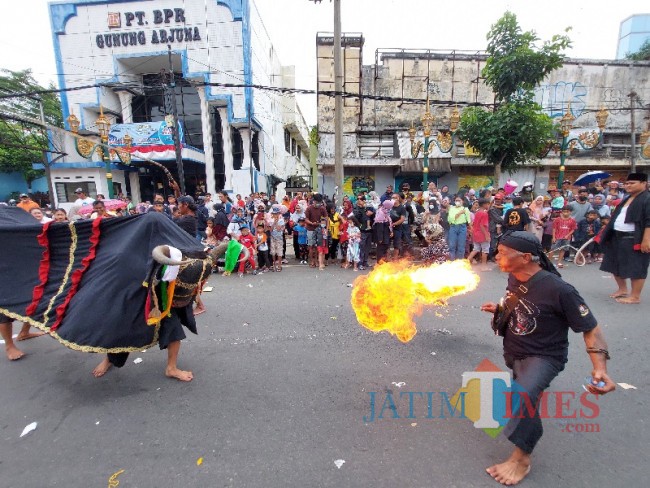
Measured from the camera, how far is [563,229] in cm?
855

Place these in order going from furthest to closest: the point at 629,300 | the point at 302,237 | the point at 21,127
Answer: the point at 21,127 < the point at 302,237 < the point at 629,300

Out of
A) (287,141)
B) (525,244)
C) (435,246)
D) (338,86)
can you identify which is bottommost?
(435,246)

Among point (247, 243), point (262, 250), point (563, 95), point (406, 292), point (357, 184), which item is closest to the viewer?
point (406, 292)

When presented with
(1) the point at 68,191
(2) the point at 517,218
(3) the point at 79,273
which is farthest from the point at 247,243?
(1) the point at 68,191

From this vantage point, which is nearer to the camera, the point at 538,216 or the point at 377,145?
the point at 538,216

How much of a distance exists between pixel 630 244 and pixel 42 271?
7818 mm

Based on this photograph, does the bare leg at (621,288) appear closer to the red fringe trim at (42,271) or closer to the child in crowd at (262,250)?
the child in crowd at (262,250)

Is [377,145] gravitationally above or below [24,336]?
above

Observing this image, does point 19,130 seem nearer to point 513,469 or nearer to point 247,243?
point 247,243

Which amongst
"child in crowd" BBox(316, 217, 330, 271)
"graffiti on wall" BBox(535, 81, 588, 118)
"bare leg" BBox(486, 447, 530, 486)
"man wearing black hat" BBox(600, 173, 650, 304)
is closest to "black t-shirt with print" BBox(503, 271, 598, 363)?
"bare leg" BBox(486, 447, 530, 486)

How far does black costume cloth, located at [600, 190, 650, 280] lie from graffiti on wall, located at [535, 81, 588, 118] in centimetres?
1774

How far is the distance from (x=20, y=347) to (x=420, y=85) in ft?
67.1

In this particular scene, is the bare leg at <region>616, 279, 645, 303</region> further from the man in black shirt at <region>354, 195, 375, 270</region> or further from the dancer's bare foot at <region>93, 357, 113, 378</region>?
the dancer's bare foot at <region>93, 357, 113, 378</region>

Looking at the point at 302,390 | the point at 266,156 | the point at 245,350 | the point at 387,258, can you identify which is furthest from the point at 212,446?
the point at 266,156
